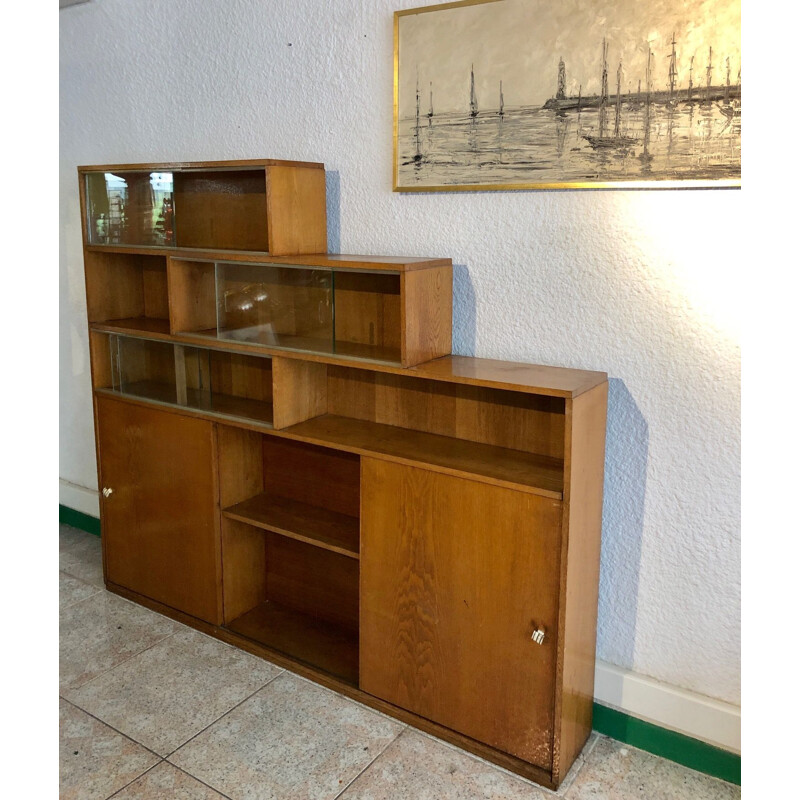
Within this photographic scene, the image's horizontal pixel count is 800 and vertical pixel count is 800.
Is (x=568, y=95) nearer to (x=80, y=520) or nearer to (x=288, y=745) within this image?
(x=288, y=745)

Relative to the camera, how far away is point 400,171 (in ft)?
8.52

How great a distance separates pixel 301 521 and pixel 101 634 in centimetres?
96

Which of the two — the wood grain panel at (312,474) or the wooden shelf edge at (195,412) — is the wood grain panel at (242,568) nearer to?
the wood grain panel at (312,474)

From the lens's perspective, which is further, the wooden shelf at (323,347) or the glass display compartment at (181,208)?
the glass display compartment at (181,208)

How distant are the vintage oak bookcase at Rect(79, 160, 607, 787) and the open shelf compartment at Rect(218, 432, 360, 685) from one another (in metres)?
0.01

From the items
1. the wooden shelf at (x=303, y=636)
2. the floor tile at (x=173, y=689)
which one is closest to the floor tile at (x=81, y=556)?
the floor tile at (x=173, y=689)

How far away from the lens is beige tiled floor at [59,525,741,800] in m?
2.27

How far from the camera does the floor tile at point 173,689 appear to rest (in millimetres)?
2553

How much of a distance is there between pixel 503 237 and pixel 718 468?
0.94 metres

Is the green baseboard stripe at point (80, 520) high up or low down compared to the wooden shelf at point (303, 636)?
up

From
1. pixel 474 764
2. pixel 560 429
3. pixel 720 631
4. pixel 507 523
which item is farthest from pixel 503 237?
pixel 474 764

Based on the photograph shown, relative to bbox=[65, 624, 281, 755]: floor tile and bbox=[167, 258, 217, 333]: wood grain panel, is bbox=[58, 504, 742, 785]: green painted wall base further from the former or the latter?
bbox=[167, 258, 217, 333]: wood grain panel

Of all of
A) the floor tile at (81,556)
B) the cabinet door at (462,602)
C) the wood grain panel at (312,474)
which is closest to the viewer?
the cabinet door at (462,602)

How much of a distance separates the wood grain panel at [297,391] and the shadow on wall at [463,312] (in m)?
0.56
